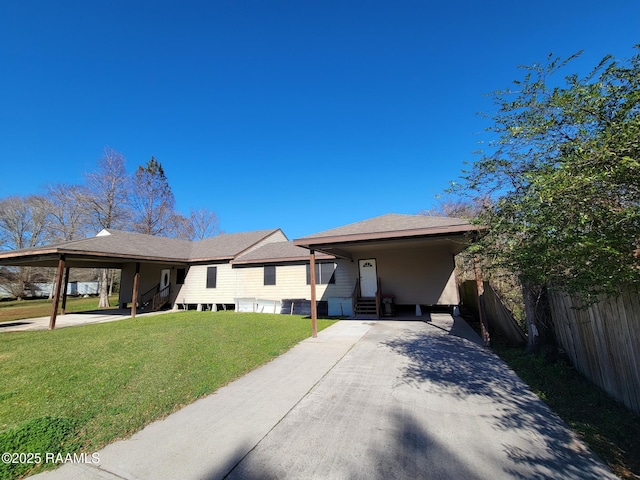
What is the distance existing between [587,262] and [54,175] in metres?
33.2

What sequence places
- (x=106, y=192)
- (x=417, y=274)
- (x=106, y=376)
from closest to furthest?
1. (x=106, y=376)
2. (x=417, y=274)
3. (x=106, y=192)

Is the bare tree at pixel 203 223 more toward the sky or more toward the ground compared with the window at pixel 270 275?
more toward the sky

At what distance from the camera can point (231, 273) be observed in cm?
1584

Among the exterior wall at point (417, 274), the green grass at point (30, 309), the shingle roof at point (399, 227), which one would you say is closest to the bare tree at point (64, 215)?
the green grass at point (30, 309)

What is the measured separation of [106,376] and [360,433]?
187 inches

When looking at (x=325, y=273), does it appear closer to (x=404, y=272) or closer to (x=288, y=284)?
(x=288, y=284)

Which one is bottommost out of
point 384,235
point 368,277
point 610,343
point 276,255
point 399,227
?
point 610,343

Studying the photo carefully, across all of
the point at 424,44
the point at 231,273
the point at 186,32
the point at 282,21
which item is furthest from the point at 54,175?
the point at 424,44

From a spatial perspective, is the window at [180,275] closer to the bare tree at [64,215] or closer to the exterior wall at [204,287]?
the exterior wall at [204,287]

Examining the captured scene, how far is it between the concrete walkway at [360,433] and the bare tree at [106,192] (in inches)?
921

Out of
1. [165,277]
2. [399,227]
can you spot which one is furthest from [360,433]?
[165,277]

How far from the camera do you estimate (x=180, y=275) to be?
17.2 metres

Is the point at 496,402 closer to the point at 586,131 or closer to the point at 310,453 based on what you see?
the point at 310,453

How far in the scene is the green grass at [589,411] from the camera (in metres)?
2.42
